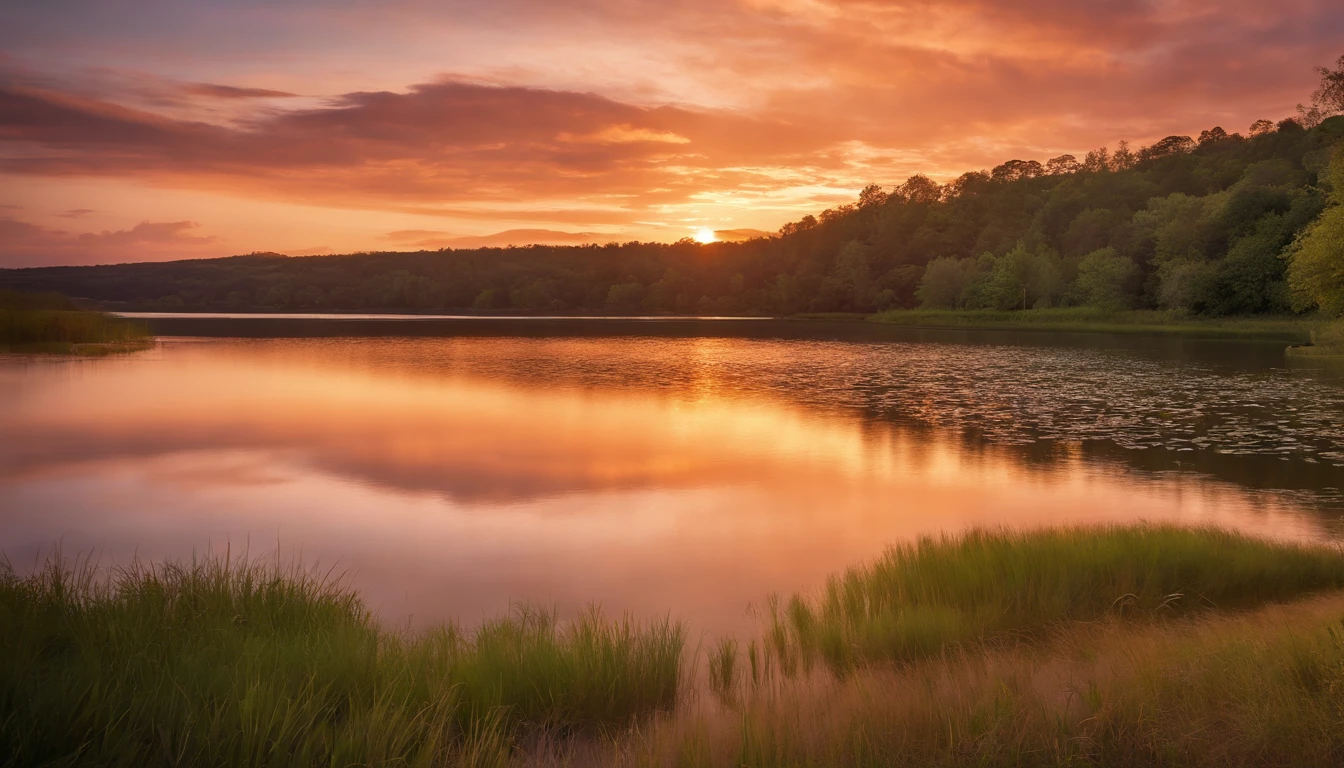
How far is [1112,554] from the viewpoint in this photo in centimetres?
949

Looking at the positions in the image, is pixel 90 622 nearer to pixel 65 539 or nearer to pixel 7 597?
pixel 7 597

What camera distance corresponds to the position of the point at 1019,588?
347 inches

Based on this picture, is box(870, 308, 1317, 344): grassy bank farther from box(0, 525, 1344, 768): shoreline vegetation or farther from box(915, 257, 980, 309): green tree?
box(0, 525, 1344, 768): shoreline vegetation

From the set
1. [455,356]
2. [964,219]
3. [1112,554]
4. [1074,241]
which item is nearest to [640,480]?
Answer: [1112,554]

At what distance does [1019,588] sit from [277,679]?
669cm

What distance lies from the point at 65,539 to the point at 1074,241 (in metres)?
132

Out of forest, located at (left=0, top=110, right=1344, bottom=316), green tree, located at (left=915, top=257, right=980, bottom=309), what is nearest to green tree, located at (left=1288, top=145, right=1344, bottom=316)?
forest, located at (left=0, top=110, right=1344, bottom=316)

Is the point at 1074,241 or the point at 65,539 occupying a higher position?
the point at 1074,241

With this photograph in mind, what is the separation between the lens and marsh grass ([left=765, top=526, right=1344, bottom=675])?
25.8 ft

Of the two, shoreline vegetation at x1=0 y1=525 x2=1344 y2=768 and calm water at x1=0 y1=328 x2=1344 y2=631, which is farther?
calm water at x1=0 y1=328 x2=1344 y2=631

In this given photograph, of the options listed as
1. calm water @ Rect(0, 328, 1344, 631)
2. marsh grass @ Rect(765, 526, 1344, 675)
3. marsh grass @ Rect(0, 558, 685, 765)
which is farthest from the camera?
calm water @ Rect(0, 328, 1344, 631)

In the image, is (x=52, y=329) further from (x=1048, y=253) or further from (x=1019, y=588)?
(x=1048, y=253)

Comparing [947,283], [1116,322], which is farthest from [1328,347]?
[947,283]

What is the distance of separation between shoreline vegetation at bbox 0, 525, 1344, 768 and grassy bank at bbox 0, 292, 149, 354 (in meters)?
40.8
